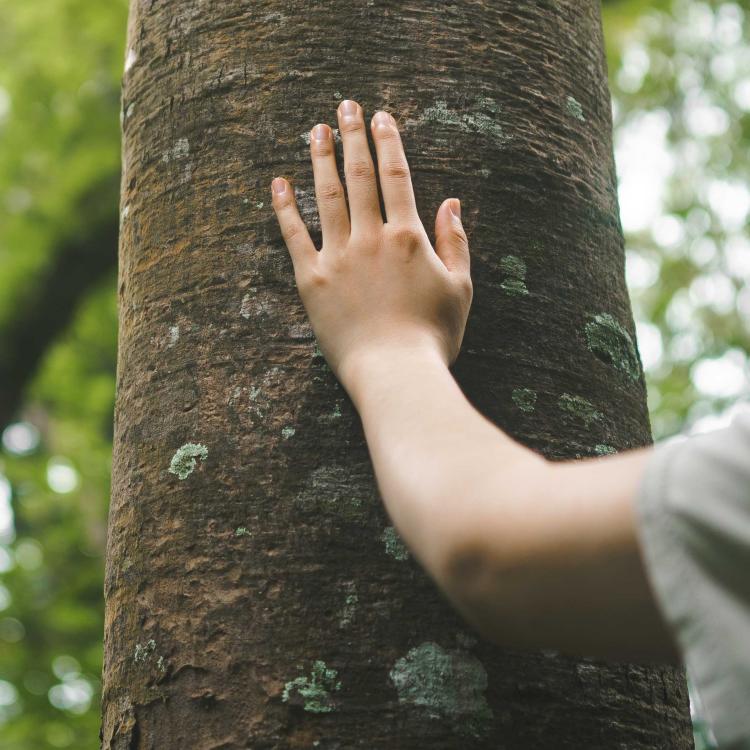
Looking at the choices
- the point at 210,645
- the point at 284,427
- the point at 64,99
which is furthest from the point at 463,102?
the point at 64,99

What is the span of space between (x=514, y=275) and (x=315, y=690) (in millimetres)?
767

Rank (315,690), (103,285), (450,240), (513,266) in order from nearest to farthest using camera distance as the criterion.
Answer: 1. (315,690)
2. (450,240)
3. (513,266)
4. (103,285)

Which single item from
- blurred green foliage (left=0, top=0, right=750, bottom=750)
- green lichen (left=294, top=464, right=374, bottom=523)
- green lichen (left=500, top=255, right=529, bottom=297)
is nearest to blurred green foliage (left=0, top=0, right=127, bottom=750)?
blurred green foliage (left=0, top=0, right=750, bottom=750)

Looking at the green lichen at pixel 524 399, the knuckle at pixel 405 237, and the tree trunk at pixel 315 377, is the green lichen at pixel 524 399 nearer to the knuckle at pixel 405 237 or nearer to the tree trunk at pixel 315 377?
the tree trunk at pixel 315 377

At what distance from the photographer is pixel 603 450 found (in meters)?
1.53

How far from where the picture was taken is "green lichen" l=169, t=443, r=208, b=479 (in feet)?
4.69

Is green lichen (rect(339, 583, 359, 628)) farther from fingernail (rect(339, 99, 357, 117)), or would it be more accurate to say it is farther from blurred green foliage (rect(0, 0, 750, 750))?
blurred green foliage (rect(0, 0, 750, 750))

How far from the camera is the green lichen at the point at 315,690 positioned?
1.23 m

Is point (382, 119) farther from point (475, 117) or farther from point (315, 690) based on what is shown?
point (315, 690)

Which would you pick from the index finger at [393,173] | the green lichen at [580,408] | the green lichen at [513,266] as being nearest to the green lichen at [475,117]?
the index finger at [393,173]

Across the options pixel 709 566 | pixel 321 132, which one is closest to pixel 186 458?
pixel 321 132

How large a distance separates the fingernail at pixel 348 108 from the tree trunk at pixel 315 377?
0.06 metres

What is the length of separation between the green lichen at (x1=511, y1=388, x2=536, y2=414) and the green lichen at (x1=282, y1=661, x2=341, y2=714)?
0.52 metres

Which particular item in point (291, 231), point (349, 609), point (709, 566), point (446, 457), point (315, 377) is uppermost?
point (291, 231)
